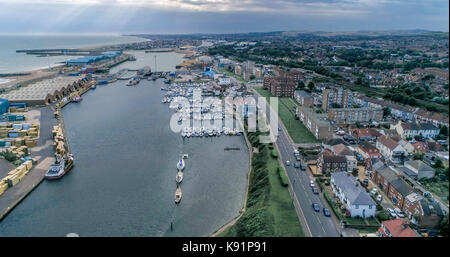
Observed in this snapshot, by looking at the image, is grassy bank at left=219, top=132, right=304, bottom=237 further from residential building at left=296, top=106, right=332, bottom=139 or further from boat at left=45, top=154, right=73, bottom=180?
boat at left=45, top=154, right=73, bottom=180

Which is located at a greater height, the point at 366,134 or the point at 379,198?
the point at 366,134

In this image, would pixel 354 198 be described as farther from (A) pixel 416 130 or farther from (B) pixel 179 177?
(A) pixel 416 130

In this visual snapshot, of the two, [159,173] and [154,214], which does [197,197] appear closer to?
[154,214]

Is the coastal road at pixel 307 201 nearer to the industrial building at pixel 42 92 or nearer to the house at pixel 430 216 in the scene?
the house at pixel 430 216

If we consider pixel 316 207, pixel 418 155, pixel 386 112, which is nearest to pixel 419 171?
pixel 418 155

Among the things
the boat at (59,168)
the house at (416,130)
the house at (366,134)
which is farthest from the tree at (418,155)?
the boat at (59,168)

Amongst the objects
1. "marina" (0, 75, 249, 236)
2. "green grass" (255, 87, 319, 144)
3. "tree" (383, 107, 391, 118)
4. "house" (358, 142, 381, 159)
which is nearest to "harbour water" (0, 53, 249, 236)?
"marina" (0, 75, 249, 236)

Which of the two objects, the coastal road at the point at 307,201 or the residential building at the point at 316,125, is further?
the residential building at the point at 316,125
